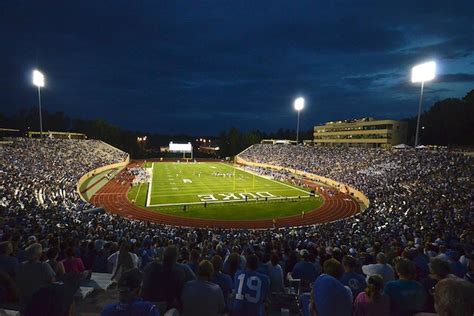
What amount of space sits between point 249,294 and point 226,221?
25697 millimetres

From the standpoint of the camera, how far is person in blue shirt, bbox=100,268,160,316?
2.89 m

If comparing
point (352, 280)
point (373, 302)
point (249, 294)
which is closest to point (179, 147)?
point (352, 280)

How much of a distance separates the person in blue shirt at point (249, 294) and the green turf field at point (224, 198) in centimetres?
2667

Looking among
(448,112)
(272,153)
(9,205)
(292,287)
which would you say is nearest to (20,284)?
(292,287)

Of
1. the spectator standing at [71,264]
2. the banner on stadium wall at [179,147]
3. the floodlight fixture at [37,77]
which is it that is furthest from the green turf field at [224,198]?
the banner on stadium wall at [179,147]

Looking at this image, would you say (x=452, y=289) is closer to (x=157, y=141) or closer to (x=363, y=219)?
(x=363, y=219)

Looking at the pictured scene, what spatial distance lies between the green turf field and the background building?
46.3 meters

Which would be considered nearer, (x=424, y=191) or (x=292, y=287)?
(x=292, y=287)

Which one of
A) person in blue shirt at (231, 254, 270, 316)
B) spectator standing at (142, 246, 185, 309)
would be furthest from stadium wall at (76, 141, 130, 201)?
person in blue shirt at (231, 254, 270, 316)

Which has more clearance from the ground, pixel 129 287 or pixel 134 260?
pixel 129 287

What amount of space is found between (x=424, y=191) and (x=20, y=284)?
3257cm

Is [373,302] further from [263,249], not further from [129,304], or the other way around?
[263,249]

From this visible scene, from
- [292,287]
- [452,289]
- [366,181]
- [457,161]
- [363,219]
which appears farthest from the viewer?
[366,181]

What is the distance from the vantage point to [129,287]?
116 inches
